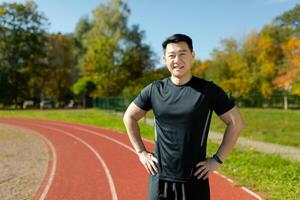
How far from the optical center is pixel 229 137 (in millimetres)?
3102

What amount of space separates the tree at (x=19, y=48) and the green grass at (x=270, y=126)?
114 feet

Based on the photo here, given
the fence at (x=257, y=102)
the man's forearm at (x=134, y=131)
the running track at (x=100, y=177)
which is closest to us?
the man's forearm at (x=134, y=131)

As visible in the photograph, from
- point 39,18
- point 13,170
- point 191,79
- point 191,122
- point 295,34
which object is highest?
point 39,18

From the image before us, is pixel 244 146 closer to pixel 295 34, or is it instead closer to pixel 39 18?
pixel 295 34

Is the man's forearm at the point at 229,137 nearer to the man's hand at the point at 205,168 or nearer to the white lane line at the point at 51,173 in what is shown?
the man's hand at the point at 205,168

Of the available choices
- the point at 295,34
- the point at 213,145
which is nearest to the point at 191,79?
the point at 213,145

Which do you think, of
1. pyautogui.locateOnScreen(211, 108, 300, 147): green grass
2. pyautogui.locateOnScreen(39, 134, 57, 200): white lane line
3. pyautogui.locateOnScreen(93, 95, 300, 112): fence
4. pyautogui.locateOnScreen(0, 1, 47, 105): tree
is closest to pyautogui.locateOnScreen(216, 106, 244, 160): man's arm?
pyautogui.locateOnScreen(39, 134, 57, 200): white lane line

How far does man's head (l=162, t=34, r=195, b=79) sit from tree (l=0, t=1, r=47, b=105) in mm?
59902

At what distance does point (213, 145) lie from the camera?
1577 cm

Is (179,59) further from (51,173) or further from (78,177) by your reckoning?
(51,173)

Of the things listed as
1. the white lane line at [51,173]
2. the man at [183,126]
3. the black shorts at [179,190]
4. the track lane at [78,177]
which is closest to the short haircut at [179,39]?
the man at [183,126]

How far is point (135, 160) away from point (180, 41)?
10.5 meters

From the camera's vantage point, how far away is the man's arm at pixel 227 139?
9.79 feet

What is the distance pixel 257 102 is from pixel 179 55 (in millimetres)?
25360
